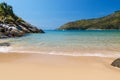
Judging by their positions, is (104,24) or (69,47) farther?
(104,24)

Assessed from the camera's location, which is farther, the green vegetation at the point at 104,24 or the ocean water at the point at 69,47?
the green vegetation at the point at 104,24

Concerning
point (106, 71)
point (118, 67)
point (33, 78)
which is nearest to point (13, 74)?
point (33, 78)

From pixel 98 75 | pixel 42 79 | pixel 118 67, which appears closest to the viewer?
pixel 42 79

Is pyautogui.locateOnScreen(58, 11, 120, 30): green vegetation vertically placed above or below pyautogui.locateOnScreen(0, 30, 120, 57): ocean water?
above

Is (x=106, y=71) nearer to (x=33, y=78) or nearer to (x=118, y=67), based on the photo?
(x=118, y=67)

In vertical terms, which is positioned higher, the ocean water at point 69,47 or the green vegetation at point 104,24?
the green vegetation at point 104,24

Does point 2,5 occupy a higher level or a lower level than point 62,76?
higher

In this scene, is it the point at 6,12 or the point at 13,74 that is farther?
the point at 6,12

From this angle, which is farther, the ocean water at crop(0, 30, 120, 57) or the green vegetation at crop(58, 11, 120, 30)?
the green vegetation at crop(58, 11, 120, 30)

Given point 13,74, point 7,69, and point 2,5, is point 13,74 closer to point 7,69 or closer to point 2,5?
point 7,69

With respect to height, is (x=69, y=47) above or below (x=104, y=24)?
below

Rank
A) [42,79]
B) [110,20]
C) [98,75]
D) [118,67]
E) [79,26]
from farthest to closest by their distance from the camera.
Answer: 1. [79,26]
2. [110,20]
3. [118,67]
4. [98,75]
5. [42,79]

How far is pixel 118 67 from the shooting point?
7.44 metres

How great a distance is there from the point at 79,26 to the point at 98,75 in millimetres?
189895
